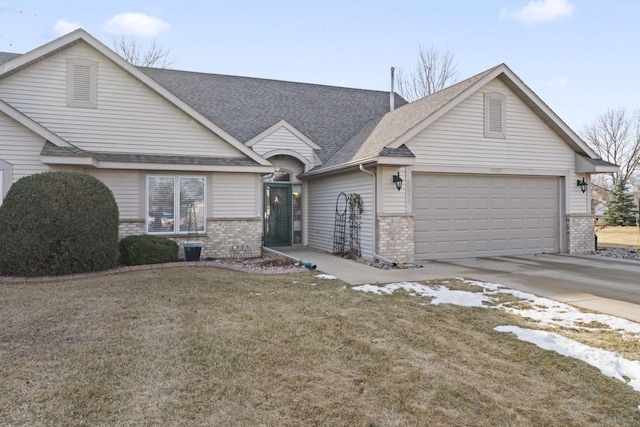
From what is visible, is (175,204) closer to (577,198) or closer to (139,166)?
(139,166)

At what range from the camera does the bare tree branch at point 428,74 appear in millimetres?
31578

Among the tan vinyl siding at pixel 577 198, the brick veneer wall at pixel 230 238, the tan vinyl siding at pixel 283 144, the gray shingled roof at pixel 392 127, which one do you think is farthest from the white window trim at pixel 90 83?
the tan vinyl siding at pixel 577 198

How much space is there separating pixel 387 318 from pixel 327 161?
9157mm

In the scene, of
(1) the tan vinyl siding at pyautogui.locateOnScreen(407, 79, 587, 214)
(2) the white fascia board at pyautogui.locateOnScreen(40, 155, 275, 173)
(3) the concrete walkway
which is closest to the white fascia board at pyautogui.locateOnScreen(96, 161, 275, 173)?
(2) the white fascia board at pyautogui.locateOnScreen(40, 155, 275, 173)

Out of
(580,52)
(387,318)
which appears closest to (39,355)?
(387,318)

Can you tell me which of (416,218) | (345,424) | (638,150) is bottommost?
(345,424)

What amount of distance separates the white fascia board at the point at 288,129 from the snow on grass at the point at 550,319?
8150mm

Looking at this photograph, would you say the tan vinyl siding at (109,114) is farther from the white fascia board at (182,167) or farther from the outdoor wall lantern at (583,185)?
the outdoor wall lantern at (583,185)

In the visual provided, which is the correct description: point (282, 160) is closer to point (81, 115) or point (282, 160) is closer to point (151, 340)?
point (81, 115)

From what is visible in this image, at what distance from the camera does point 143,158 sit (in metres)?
11.2

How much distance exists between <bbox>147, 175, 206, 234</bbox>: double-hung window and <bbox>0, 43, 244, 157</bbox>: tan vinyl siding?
0.81 meters

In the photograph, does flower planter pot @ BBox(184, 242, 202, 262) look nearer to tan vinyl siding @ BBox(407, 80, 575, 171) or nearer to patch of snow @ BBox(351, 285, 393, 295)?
patch of snow @ BBox(351, 285, 393, 295)

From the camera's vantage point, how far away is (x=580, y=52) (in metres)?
16.7

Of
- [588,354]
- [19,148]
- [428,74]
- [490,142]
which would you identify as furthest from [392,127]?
[428,74]
